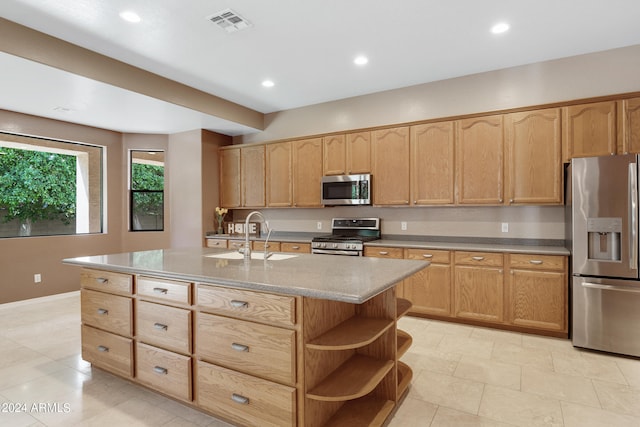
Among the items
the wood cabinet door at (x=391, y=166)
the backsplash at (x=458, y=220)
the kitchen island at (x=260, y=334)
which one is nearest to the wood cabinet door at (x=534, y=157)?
the backsplash at (x=458, y=220)

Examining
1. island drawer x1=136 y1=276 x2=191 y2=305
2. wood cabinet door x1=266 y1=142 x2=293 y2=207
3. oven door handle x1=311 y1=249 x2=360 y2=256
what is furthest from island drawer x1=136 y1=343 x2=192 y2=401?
wood cabinet door x1=266 y1=142 x2=293 y2=207

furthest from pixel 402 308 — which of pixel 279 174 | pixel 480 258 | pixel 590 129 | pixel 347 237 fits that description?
pixel 279 174

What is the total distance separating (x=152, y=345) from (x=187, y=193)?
3.79m

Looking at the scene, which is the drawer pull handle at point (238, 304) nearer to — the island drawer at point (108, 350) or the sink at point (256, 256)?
the sink at point (256, 256)

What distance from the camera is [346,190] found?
466 centimetres

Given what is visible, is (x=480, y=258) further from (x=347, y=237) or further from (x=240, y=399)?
(x=240, y=399)

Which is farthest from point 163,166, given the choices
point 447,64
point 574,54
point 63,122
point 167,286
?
point 574,54

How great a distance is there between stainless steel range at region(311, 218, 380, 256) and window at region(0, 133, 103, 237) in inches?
152

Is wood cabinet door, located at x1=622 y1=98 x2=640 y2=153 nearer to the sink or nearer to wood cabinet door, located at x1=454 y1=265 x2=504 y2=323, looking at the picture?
wood cabinet door, located at x1=454 y1=265 x2=504 y2=323

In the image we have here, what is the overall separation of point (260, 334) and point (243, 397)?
15.1 inches

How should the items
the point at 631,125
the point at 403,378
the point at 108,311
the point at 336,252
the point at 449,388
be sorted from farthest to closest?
the point at 336,252, the point at 631,125, the point at 108,311, the point at 449,388, the point at 403,378

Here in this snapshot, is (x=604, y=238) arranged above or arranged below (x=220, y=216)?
below

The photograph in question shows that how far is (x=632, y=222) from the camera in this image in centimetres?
292

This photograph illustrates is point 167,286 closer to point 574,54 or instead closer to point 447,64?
point 447,64
